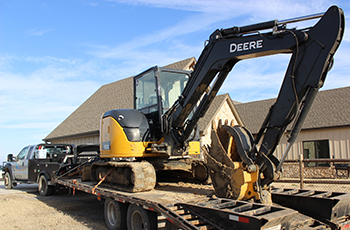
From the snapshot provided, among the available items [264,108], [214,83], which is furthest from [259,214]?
[264,108]

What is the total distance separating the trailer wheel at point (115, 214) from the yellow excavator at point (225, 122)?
0.44 meters

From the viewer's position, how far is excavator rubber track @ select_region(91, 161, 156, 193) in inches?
271

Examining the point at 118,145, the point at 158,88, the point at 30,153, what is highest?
the point at 158,88

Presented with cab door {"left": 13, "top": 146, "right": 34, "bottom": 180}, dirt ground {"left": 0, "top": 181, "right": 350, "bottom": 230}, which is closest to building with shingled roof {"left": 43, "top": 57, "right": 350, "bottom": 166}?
cab door {"left": 13, "top": 146, "right": 34, "bottom": 180}

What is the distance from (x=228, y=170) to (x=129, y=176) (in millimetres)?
2675

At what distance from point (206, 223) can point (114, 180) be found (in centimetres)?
369

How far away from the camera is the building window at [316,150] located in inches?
775

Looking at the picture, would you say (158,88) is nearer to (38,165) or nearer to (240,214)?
(240,214)

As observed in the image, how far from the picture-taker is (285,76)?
5.38 metres

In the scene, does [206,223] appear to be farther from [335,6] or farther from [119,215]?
→ [335,6]

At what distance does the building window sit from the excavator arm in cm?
1575

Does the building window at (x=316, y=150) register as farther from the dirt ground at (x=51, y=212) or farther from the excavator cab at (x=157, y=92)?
the excavator cab at (x=157, y=92)

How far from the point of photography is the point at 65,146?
566 inches

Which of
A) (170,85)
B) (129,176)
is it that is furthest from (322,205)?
(170,85)
